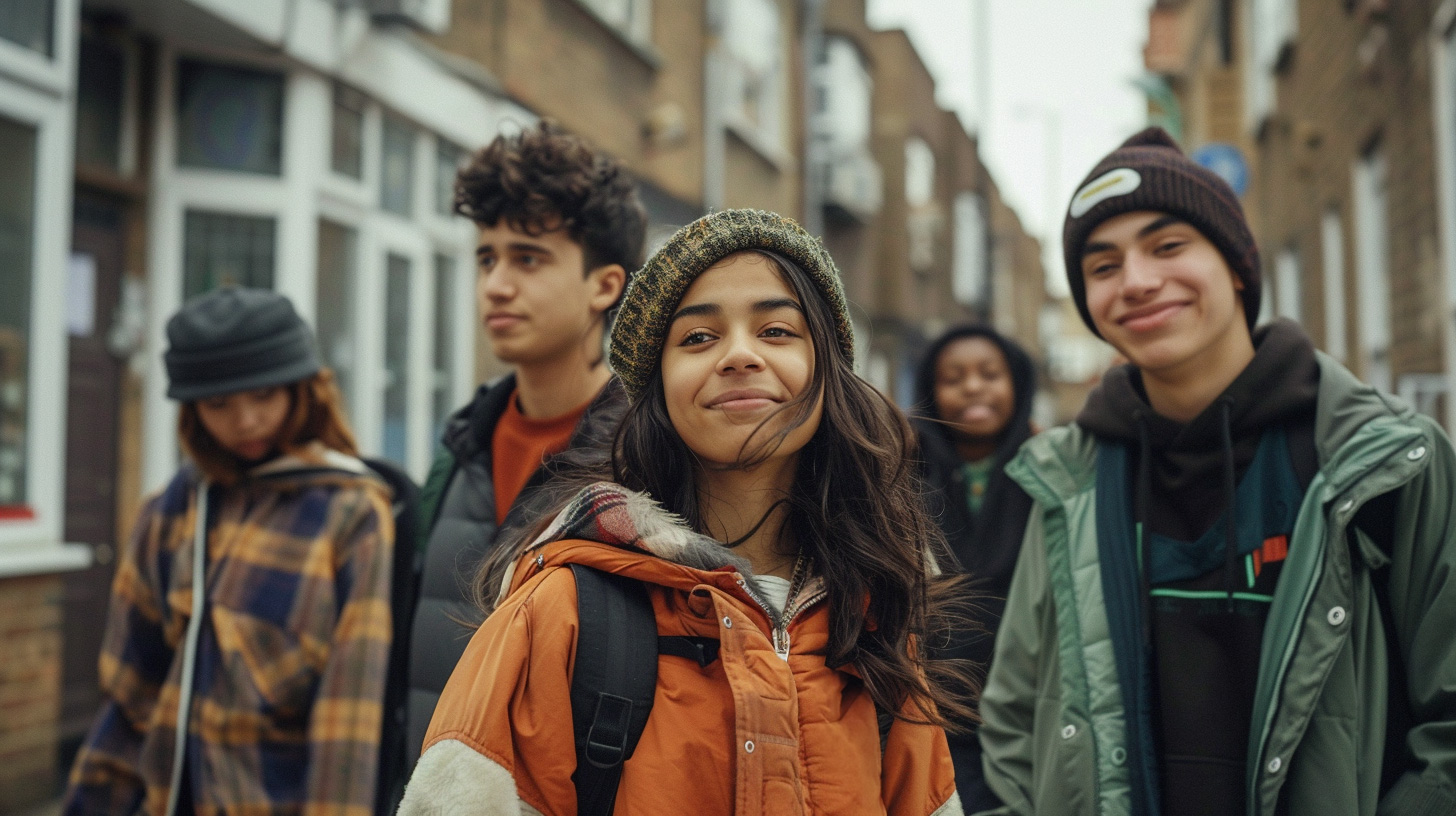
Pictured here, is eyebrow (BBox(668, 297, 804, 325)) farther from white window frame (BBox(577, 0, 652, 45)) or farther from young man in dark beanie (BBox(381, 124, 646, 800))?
white window frame (BBox(577, 0, 652, 45))

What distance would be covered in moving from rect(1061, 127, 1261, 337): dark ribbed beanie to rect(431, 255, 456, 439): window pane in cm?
680

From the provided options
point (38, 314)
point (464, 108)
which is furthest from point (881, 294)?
point (38, 314)

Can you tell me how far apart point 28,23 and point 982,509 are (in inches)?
174

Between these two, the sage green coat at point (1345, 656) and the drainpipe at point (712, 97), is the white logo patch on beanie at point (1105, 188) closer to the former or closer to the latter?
the sage green coat at point (1345, 656)

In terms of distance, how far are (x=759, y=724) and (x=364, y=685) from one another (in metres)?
1.73

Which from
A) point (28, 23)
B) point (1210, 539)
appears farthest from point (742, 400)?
point (28, 23)

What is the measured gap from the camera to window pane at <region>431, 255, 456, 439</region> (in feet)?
28.6

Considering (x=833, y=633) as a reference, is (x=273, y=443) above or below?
above

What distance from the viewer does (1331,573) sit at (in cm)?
206

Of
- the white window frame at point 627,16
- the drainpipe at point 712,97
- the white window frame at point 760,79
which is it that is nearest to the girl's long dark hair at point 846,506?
the white window frame at point 627,16

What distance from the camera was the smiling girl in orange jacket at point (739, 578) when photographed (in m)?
1.62

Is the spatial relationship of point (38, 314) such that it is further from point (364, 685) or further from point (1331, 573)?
point (1331, 573)

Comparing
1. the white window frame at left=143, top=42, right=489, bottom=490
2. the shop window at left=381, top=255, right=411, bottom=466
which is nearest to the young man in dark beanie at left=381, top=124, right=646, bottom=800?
the white window frame at left=143, top=42, right=489, bottom=490

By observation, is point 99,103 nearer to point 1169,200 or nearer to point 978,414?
point 978,414
